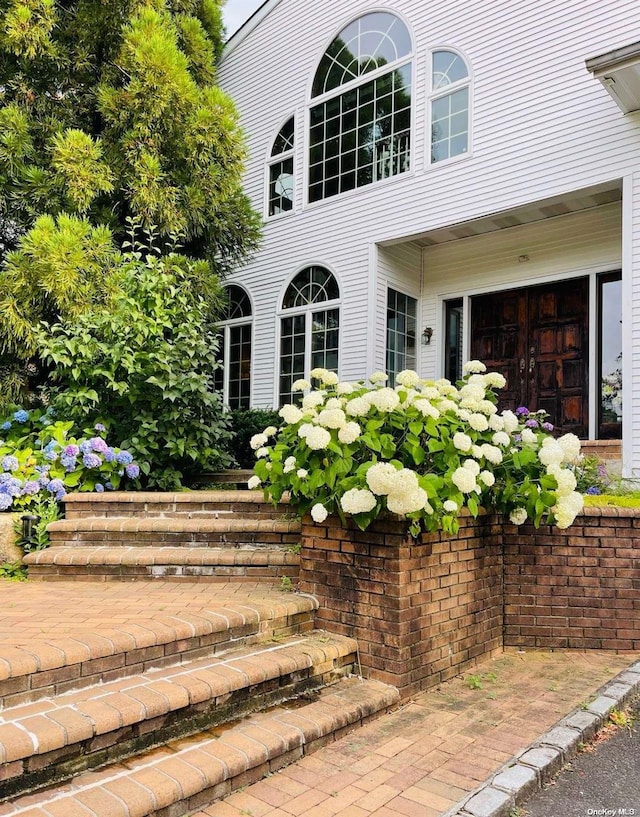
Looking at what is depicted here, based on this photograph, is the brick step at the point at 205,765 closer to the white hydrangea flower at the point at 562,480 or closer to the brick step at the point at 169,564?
the brick step at the point at 169,564

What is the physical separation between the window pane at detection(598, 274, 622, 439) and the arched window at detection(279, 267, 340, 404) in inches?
135

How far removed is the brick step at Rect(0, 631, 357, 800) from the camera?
2020 mm

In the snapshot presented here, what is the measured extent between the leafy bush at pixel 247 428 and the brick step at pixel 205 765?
5.82 metres

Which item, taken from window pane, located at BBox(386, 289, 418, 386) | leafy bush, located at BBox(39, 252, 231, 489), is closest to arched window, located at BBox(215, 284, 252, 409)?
window pane, located at BBox(386, 289, 418, 386)

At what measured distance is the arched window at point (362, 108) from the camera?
8531mm

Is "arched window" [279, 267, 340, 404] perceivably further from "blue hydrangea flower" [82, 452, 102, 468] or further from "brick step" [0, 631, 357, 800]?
"brick step" [0, 631, 357, 800]

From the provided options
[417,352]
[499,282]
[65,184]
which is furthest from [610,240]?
[65,184]

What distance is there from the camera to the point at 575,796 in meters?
2.35

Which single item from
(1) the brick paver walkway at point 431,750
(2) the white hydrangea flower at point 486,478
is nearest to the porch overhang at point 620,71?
(2) the white hydrangea flower at point 486,478

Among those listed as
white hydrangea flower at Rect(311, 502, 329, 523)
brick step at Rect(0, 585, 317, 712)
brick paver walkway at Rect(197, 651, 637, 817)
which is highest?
white hydrangea flower at Rect(311, 502, 329, 523)

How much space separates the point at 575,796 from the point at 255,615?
153 centimetres

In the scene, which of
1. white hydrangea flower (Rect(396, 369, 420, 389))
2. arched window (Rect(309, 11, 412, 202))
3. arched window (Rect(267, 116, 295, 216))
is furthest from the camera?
arched window (Rect(267, 116, 295, 216))

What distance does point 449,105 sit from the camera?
804 centimetres

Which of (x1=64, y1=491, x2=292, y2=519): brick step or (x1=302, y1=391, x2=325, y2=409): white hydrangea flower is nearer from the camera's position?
(x1=302, y1=391, x2=325, y2=409): white hydrangea flower
